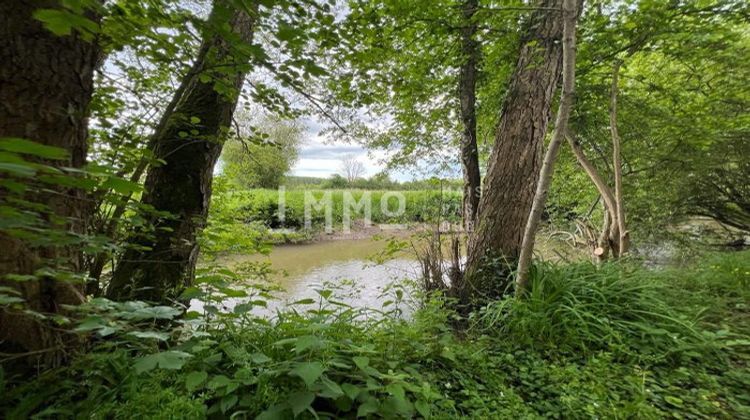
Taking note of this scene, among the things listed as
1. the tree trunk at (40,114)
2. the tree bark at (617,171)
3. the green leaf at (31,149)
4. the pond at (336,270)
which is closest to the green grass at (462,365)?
the tree trunk at (40,114)

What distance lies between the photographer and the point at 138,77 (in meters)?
1.49

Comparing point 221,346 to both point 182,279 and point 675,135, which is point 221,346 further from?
point 675,135

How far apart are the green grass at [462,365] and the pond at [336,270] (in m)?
0.88

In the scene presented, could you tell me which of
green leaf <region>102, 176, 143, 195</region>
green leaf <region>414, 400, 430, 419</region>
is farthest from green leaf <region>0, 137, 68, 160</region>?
green leaf <region>414, 400, 430, 419</region>

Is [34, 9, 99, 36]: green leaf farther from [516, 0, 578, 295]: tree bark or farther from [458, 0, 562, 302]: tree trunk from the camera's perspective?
[458, 0, 562, 302]: tree trunk

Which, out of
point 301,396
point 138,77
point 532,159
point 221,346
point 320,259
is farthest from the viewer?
point 320,259

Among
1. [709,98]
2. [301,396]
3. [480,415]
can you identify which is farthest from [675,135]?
[301,396]

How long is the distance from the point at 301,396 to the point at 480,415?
651 mm

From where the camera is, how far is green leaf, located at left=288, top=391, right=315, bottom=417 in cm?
73

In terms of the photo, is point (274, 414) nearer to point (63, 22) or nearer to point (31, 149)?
point (31, 149)

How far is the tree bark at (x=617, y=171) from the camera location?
2894 mm

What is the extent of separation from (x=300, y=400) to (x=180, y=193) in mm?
1347

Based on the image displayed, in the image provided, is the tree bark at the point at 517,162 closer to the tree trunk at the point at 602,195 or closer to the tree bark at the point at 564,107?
the tree bark at the point at 564,107

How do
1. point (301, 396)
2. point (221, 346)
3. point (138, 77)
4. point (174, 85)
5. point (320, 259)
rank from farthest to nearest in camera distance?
point (320, 259) < point (174, 85) < point (138, 77) < point (221, 346) < point (301, 396)
